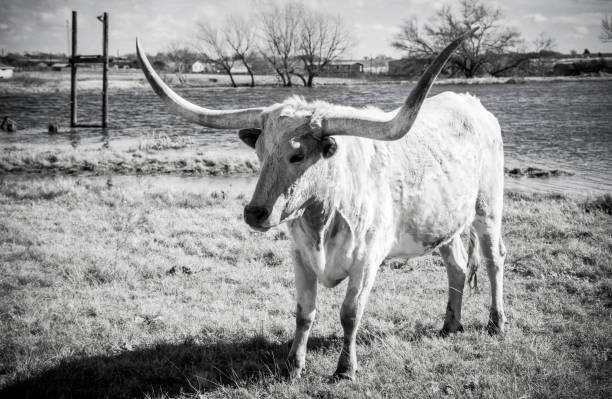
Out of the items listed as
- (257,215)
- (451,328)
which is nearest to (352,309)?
(257,215)

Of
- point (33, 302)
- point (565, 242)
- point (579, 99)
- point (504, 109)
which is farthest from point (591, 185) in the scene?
point (579, 99)

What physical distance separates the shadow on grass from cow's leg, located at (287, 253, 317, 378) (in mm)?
135

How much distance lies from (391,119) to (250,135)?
1059mm

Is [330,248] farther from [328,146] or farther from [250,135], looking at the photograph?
[250,135]

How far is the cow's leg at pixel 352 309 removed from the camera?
370 cm

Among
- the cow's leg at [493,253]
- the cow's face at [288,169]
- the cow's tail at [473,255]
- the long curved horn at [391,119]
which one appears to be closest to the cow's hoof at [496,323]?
the cow's leg at [493,253]

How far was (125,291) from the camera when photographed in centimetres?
557

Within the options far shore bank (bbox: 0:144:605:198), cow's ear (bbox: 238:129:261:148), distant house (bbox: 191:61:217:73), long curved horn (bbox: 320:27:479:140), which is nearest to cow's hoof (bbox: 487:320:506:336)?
long curved horn (bbox: 320:27:479:140)

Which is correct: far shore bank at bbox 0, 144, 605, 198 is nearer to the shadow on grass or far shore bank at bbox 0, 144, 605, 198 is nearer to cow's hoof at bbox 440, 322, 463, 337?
cow's hoof at bbox 440, 322, 463, 337

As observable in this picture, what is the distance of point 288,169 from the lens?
3234 mm

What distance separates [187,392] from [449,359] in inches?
85.0

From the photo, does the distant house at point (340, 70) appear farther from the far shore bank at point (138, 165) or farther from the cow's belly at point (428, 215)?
the cow's belly at point (428, 215)

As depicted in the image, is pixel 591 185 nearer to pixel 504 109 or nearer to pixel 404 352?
pixel 404 352

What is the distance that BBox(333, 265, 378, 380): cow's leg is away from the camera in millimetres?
3699
